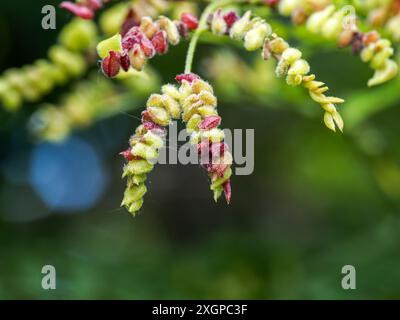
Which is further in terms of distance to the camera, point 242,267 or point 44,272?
point 242,267

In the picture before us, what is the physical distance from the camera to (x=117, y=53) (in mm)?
862

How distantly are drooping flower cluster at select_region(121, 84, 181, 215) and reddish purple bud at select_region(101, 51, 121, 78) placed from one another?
0.09 metres

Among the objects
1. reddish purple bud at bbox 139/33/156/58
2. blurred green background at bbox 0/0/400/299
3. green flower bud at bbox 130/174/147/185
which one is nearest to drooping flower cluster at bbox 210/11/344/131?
reddish purple bud at bbox 139/33/156/58

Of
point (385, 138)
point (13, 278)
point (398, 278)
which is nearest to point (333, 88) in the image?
point (385, 138)

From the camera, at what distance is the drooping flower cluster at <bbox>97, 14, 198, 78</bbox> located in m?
0.86

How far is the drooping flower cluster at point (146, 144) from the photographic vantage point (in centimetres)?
77

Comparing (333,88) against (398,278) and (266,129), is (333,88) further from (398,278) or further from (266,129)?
(398,278)

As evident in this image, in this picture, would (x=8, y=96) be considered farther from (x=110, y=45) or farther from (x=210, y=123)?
(x=210, y=123)

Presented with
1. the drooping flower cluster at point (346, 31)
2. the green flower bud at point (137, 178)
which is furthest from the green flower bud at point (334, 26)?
the green flower bud at point (137, 178)

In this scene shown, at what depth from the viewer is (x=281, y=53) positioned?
0.87m

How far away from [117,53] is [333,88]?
132 centimetres

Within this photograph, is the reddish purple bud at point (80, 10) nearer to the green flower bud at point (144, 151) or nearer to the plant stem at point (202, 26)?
the plant stem at point (202, 26)

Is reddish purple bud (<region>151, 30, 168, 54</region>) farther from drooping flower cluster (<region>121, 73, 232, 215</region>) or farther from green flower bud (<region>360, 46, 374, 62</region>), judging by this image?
green flower bud (<region>360, 46, 374, 62</region>)

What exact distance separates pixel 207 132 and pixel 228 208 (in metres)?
2.21
